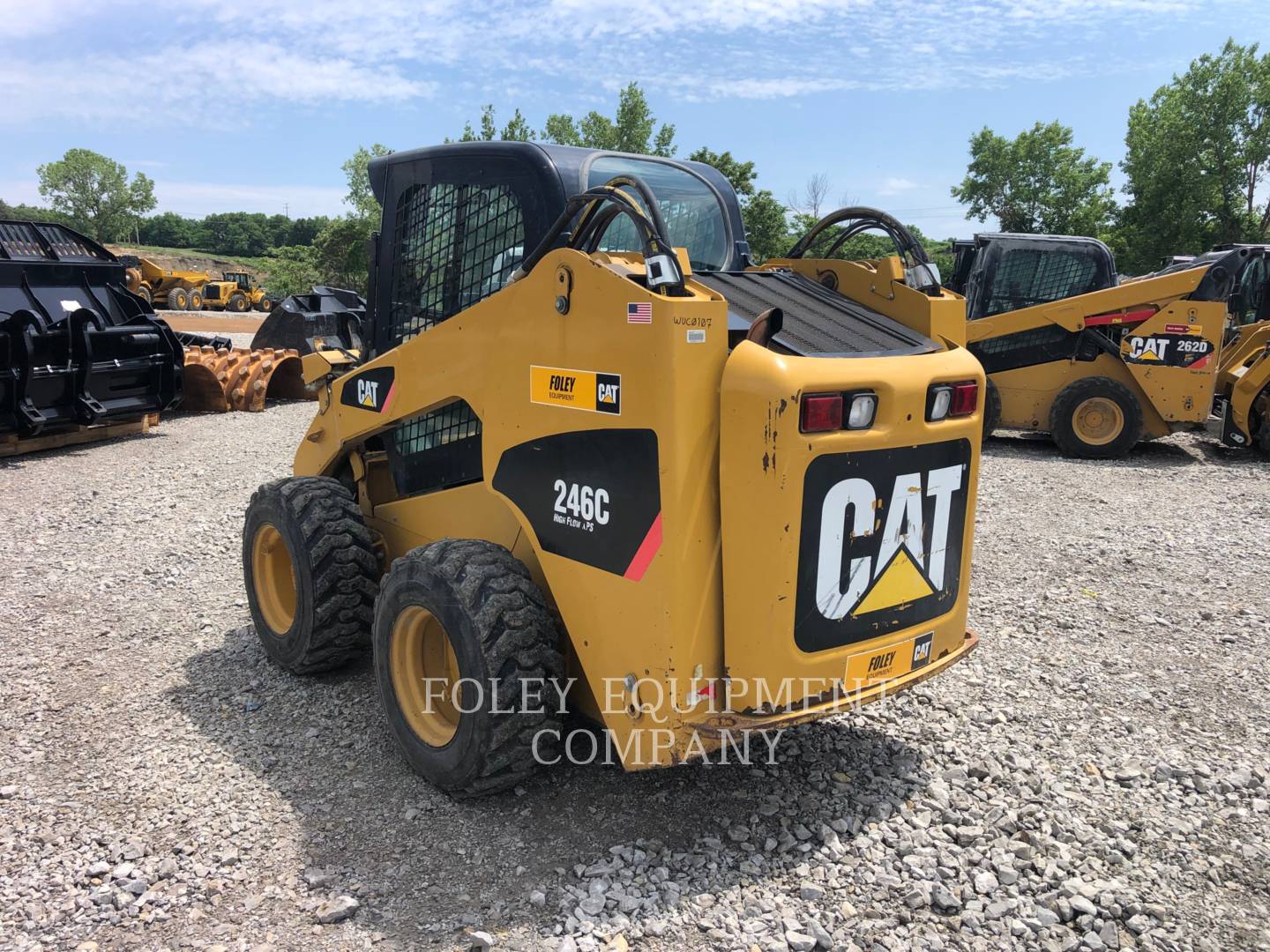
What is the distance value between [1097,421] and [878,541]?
8194mm

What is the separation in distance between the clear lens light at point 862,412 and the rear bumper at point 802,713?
84 centimetres

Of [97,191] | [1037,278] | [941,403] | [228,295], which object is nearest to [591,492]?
[941,403]

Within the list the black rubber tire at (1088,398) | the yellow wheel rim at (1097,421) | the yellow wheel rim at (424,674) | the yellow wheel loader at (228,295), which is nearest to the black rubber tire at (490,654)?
the yellow wheel rim at (424,674)

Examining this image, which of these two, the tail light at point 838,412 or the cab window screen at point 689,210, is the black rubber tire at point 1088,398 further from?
the tail light at point 838,412

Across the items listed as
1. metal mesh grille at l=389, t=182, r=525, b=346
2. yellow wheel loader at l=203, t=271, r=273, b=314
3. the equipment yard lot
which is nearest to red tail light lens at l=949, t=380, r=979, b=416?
the equipment yard lot

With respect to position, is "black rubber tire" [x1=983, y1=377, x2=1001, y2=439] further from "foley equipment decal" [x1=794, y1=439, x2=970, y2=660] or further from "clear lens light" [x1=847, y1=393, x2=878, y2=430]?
"clear lens light" [x1=847, y1=393, x2=878, y2=430]

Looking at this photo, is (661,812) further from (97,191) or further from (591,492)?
(97,191)

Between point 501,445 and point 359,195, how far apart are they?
56.7 metres

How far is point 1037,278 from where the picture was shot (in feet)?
33.8

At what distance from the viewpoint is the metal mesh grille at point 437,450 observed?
3510 millimetres

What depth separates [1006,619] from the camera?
195 inches

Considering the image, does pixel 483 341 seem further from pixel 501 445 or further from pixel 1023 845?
pixel 1023 845

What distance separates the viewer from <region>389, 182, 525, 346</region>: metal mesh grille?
3.43 meters

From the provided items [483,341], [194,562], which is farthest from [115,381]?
[483,341]
